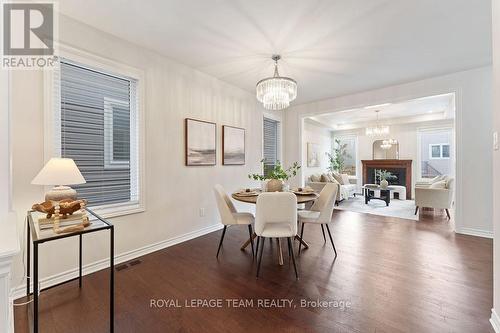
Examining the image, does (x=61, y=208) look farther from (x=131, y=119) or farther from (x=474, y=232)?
(x=474, y=232)

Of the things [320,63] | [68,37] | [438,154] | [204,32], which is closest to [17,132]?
[68,37]

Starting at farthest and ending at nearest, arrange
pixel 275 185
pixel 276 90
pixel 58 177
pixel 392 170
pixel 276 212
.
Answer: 1. pixel 392 170
2. pixel 275 185
3. pixel 276 90
4. pixel 276 212
5. pixel 58 177

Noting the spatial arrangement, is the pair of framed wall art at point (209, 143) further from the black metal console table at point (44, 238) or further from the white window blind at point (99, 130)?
the black metal console table at point (44, 238)

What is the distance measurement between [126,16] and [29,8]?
0.81m

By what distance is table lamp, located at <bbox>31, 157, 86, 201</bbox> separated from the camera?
1.67 metres

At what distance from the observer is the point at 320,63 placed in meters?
3.29

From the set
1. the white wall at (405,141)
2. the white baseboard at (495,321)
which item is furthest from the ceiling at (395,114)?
the white baseboard at (495,321)

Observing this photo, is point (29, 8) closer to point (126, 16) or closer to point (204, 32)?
point (126, 16)

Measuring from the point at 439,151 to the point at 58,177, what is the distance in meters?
9.22

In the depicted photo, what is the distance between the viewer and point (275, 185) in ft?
9.68

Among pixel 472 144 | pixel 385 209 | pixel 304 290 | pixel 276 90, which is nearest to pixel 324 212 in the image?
pixel 304 290

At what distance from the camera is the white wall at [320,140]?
7.25m

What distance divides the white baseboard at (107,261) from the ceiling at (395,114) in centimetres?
439

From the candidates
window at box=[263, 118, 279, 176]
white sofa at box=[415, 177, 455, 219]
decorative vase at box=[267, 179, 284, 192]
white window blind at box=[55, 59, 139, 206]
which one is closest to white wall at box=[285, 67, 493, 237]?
white sofa at box=[415, 177, 455, 219]
